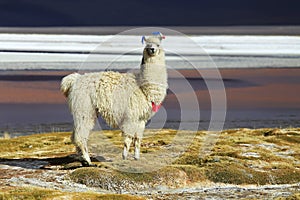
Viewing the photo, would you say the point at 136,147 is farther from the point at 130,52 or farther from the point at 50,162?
the point at 130,52

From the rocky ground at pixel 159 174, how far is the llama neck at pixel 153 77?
45.5 inches

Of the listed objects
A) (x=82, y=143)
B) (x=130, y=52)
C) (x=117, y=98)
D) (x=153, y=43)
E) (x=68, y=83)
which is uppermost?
(x=130, y=52)

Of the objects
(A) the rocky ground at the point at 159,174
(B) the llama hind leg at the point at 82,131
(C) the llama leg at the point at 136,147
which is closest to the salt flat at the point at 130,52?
(A) the rocky ground at the point at 159,174

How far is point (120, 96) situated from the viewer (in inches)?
461

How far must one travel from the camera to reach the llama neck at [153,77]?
11828 millimetres

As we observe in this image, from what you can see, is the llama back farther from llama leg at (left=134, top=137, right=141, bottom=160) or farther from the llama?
llama leg at (left=134, top=137, right=141, bottom=160)

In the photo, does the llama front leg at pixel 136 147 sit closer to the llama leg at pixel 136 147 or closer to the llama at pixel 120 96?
the llama leg at pixel 136 147

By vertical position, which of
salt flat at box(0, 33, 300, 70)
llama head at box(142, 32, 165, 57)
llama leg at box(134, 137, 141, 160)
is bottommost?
llama leg at box(134, 137, 141, 160)

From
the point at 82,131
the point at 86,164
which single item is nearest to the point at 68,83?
the point at 82,131

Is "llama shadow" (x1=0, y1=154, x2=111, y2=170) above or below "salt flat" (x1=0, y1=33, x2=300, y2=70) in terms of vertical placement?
below

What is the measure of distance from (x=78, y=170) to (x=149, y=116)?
1.42 meters

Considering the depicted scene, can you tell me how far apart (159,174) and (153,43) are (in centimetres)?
206

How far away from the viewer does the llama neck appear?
11.8 metres

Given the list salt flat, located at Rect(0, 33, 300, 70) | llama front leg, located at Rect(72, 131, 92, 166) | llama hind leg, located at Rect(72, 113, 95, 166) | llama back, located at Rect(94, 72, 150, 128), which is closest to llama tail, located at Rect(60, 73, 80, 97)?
llama back, located at Rect(94, 72, 150, 128)
